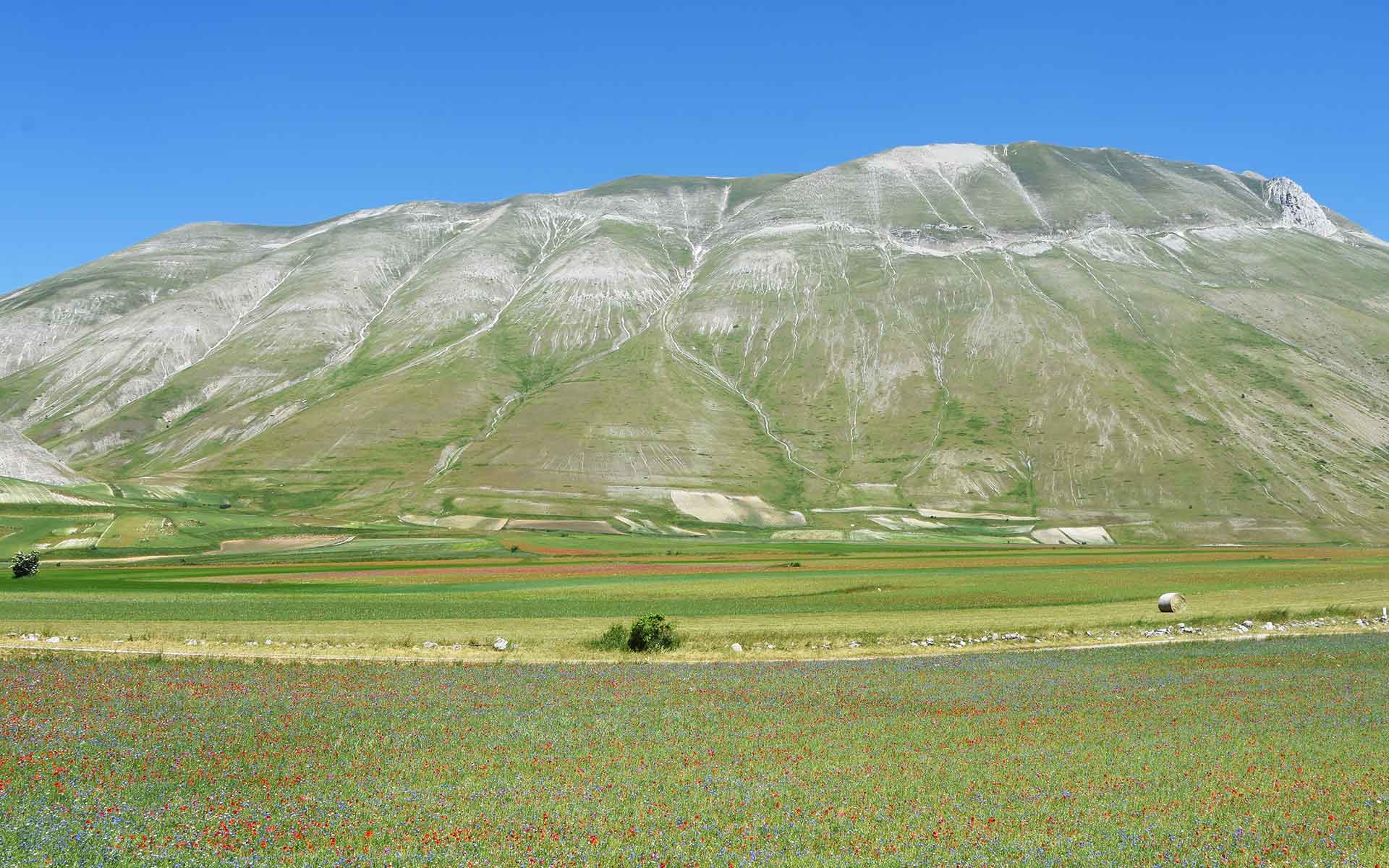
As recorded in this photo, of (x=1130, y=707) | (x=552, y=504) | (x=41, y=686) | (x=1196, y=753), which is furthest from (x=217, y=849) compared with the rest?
(x=552, y=504)

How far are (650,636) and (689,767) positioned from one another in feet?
74.4

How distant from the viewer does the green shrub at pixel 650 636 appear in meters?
44.6

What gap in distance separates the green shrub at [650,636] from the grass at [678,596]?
55.9 inches

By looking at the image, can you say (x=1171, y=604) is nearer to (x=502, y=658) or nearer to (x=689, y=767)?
(x=502, y=658)

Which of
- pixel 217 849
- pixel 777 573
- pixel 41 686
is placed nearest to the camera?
pixel 217 849

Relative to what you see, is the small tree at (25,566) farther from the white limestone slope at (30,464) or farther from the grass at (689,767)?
the white limestone slope at (30,464)

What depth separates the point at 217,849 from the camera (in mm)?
16469

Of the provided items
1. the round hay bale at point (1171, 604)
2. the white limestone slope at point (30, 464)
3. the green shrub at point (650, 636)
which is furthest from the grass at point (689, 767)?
the white limestone slope at point (30, 464)

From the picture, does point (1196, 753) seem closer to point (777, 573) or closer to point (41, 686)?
point (41, 686)

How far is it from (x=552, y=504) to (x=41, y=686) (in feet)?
526

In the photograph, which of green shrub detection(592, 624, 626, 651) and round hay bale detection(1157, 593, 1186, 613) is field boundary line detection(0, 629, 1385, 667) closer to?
green shrub detection(592, 624, 626, 651)

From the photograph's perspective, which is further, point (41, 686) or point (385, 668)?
point (385, 668)

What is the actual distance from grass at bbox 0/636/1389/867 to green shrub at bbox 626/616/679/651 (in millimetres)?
9022

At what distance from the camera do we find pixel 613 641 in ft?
150
